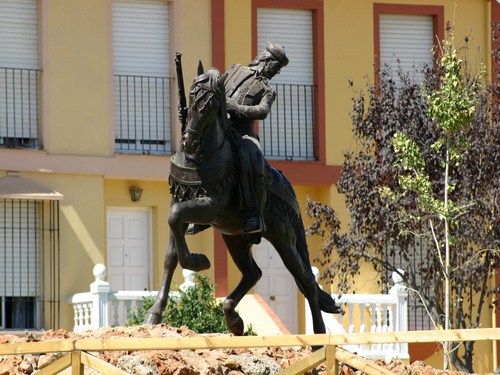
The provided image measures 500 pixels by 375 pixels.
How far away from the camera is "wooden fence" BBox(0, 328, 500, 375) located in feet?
38.5

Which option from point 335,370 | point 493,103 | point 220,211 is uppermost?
point 493,103

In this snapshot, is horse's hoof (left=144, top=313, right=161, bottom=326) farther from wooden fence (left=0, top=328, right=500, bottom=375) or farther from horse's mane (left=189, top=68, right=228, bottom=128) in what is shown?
wooden fence (left=0, top=328, right=500, bottom=375)

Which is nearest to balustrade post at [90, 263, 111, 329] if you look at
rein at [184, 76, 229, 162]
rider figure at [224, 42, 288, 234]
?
rider figure at [224, 42, 288, 234]

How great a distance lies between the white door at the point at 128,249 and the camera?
1252 inches

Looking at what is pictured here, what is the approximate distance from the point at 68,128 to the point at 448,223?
701 centimetres

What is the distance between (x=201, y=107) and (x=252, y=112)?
47.4 inches

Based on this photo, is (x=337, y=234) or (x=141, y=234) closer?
(x=337, y=234)

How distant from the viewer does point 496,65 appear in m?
32.7

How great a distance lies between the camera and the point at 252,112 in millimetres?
16484

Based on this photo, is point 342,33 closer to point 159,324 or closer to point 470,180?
point 470,180

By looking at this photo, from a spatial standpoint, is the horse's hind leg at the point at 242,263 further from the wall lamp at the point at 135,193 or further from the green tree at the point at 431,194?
the wall lamp at the point at 135,193

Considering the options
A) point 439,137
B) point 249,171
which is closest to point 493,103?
point 439,137

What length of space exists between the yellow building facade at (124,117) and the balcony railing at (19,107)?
0.07 feet

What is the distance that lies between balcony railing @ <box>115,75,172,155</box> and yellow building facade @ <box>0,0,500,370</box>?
22mm
